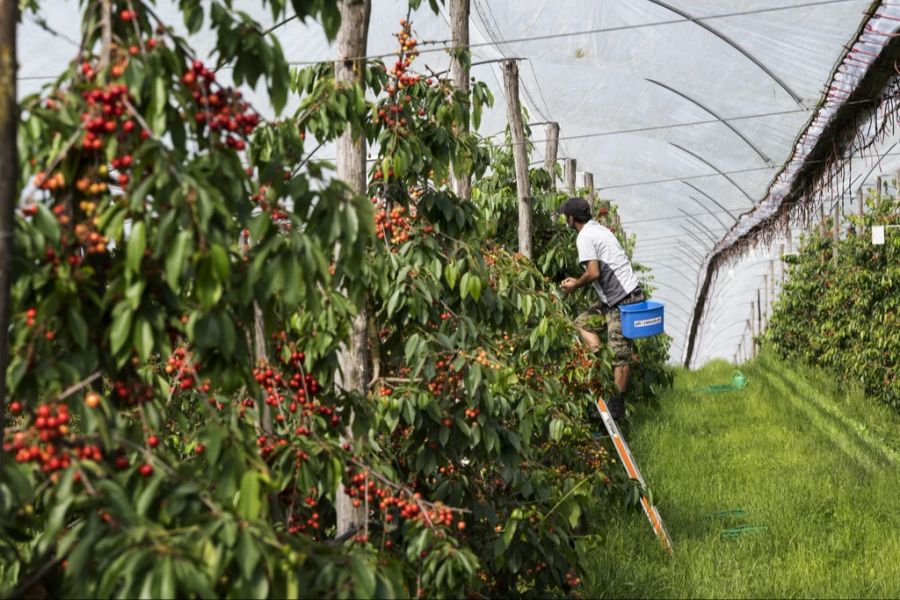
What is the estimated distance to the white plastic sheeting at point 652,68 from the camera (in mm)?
7590

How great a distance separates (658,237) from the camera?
18.6 meters

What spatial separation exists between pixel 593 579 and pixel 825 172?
21.7 feet

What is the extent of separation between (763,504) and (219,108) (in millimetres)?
4914

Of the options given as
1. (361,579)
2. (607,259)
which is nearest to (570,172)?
(607,259)

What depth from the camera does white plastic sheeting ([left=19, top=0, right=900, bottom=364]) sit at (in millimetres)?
7590

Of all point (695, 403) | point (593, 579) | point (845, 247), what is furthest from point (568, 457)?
point (845, 247)

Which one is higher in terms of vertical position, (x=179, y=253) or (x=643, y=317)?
(x=179, y=253)

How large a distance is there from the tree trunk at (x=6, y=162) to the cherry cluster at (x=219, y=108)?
0.32 m

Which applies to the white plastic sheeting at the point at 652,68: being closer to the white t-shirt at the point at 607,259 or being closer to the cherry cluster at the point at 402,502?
the white t-shirt at the point at 607,259

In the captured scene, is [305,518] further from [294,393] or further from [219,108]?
[219,108]

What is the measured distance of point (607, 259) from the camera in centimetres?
750

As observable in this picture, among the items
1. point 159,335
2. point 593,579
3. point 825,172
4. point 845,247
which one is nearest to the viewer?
point 159,335

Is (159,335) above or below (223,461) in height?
above

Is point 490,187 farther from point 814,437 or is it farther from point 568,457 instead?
point 568,457
